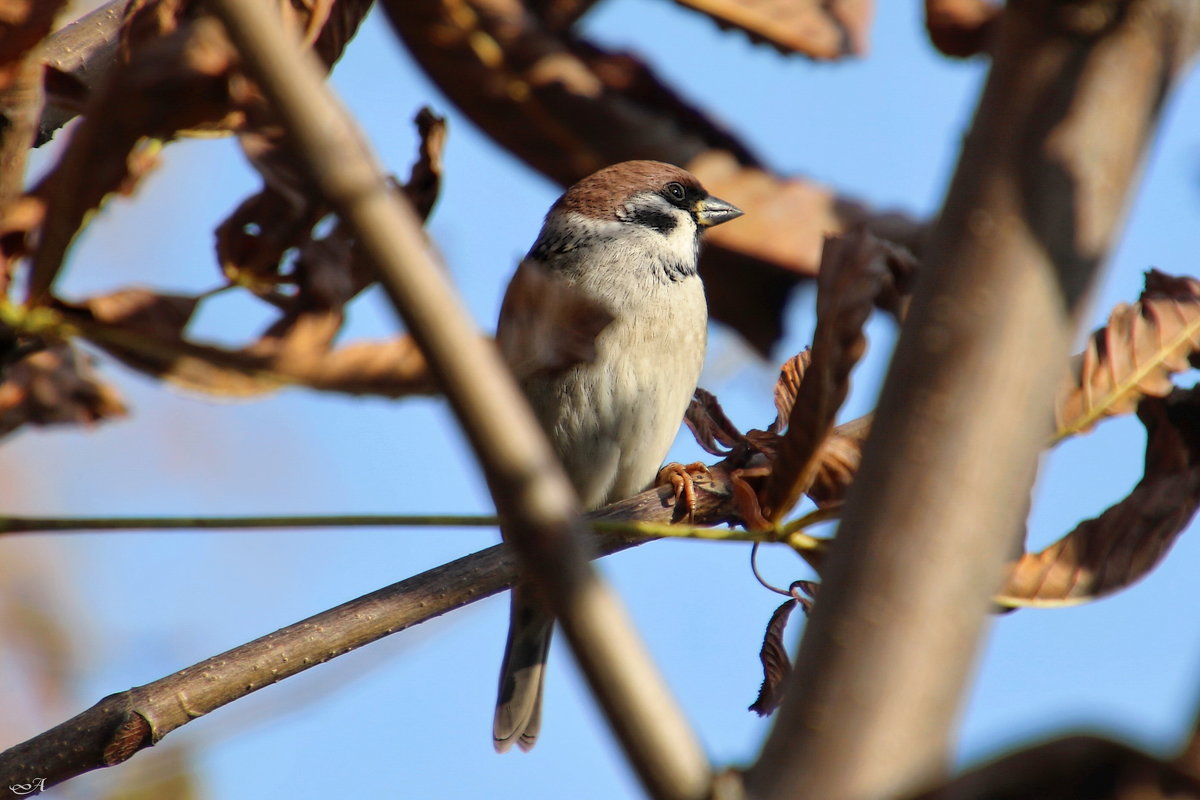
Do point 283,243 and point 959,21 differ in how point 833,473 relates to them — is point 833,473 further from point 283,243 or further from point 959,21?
point 283,243

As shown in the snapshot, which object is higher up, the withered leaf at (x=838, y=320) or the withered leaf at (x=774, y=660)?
the withered leaf at (x=838, y=320)

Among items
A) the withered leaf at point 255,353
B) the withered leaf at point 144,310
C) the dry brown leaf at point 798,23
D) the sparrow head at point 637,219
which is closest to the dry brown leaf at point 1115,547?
the withered leaf at point 255,353

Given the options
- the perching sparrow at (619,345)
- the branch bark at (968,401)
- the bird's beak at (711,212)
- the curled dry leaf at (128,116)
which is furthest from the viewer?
the bird's beak at (711,212)

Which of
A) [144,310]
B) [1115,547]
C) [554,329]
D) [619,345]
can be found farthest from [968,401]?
[619,345]

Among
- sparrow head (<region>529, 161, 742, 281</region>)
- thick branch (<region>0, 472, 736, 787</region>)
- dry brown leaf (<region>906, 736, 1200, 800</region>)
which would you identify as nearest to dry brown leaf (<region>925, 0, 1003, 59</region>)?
dry brown leaf (<region>906, 736, 1200, 800</region>)

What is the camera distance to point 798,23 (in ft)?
8.46

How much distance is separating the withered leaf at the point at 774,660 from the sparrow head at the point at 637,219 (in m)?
2.25

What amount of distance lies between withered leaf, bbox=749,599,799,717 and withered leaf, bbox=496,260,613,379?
1.67 ft

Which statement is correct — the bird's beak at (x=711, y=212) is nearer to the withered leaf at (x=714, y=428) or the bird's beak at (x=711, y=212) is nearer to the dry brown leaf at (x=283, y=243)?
the withered leaf at (x=714, y=428)

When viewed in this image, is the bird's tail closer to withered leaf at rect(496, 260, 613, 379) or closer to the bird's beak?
the bird's beak

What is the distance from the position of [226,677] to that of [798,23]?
1.76 m

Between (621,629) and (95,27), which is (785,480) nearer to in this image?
(621,629)

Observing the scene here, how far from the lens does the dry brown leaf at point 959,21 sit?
4.04ft

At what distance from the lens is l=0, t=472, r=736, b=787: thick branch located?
146cm
